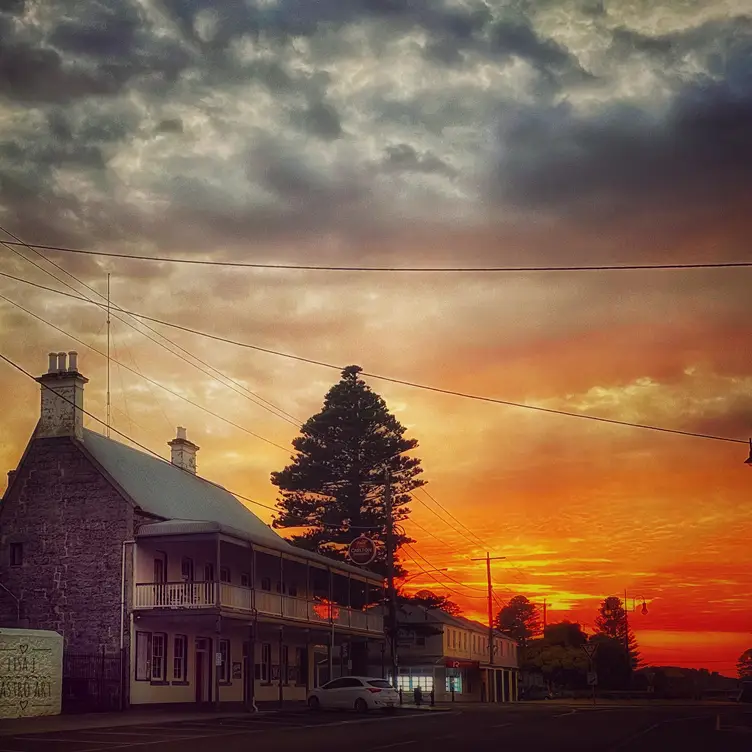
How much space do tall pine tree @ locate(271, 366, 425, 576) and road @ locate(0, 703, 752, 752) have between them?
108 feet

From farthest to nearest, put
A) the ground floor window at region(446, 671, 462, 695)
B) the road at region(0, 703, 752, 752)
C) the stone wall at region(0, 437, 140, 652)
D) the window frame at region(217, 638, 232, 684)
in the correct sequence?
1. the ground floor window at region(446, 671, 462, 695)
2. the window frame at region(217, 638, 232, 684)
3. the stone wall at region(0, 437, 140, 652)
4. the road at region(0, 703, 752, 752)

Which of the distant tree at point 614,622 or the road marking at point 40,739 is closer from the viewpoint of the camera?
the road marking at point 40,739

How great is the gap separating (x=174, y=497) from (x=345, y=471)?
25.0 meters

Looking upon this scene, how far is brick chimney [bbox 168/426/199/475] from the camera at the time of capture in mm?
51844

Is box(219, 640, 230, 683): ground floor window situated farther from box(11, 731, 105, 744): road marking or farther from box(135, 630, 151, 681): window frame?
box(11, 731, 105, 744): road marking

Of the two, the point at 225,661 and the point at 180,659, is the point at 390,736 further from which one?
the point at 225,661

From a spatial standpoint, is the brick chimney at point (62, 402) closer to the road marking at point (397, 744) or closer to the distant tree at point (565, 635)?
the road marking at point (397, 744)

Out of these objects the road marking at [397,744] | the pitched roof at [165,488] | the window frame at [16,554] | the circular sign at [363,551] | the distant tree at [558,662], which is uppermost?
the pitched roof at [165,488]

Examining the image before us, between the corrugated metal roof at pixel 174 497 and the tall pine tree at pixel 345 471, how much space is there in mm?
13363

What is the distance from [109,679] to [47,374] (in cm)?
1196

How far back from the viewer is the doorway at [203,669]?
43.6m

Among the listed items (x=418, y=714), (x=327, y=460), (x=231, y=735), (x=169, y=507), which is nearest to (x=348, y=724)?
(x=231, y=735)

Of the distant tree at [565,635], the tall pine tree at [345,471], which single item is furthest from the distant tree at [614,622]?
the tall pine tree at [345,471]

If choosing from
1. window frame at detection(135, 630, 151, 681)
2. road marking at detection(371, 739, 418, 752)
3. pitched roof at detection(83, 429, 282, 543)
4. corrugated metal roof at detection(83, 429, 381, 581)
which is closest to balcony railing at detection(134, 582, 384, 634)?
window frame at detection(135, 630, 151, 681)
